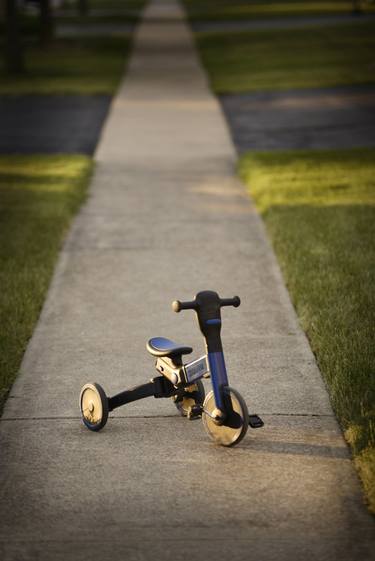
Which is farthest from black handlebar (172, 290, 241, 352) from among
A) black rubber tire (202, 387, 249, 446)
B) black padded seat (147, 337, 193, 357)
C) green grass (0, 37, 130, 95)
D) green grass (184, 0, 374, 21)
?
green grass (184, 0, 374, 21)

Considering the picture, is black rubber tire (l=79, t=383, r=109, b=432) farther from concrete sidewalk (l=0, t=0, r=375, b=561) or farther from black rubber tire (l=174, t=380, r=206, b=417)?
black rubber tire (l=174, t=380, r=206, b=417)

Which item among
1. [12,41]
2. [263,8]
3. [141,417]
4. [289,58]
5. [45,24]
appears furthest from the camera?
[263,8]

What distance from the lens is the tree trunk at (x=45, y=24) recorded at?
3372 cm

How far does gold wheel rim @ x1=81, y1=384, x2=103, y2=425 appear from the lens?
5441 mm

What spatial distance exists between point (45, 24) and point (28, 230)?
25.6 metres

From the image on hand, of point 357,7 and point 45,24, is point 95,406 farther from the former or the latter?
point 357,7

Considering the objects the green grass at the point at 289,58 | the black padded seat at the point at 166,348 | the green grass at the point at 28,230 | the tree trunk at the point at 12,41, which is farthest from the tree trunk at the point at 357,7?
the black padded seat at the point at 166,348

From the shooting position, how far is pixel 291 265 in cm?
870

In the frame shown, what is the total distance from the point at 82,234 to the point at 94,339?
3.18 m

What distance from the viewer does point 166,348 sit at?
5.32 meters

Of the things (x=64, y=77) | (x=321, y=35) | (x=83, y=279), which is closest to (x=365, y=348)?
(x=83, y=279)

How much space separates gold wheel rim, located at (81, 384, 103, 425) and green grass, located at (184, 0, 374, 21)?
42.1m

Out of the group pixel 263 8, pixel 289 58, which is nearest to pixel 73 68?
pixel 289 58

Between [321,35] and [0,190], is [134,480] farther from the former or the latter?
[321,35]
